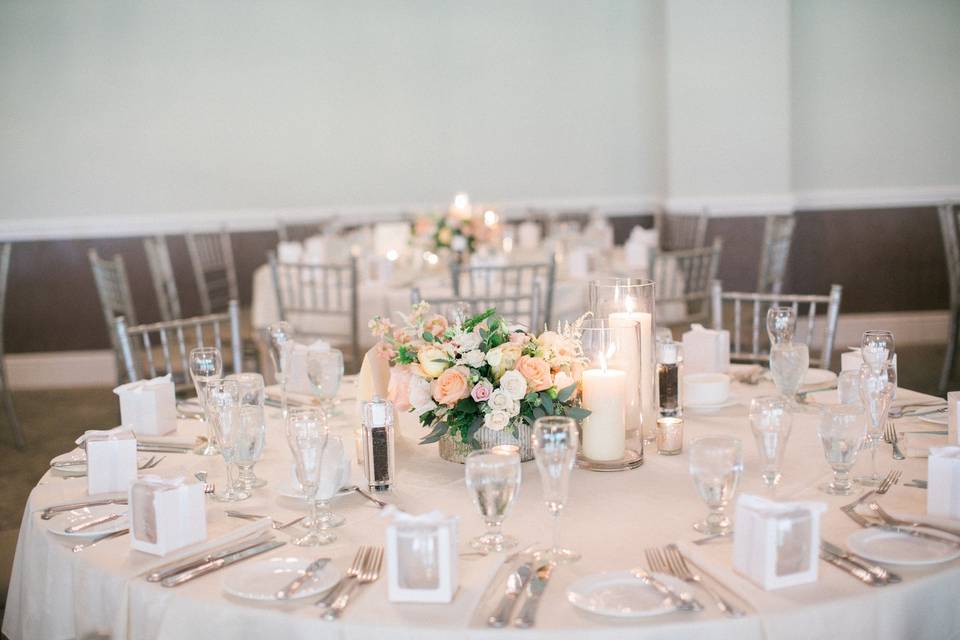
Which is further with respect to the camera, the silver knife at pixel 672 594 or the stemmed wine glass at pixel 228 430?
the stemmed wine glass at pixel 228 430

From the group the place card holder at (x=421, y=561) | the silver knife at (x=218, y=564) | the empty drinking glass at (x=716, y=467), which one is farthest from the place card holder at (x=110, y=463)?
the empty drinking glass at (x=716, y=467)

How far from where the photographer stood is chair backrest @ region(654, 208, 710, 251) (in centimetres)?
616

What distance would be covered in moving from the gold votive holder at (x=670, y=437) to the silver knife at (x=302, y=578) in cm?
83

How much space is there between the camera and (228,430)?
73.6 inches

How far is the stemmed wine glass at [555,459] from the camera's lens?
1528mm

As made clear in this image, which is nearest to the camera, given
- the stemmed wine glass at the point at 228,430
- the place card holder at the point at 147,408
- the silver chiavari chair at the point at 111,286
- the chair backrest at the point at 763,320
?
the stemmed wine glass at the point at 228,430

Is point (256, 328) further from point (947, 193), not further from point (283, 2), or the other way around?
point (947, 193)

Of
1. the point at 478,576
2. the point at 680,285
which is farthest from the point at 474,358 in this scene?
the point at 680,285

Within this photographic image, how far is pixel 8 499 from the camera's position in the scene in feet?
13.9

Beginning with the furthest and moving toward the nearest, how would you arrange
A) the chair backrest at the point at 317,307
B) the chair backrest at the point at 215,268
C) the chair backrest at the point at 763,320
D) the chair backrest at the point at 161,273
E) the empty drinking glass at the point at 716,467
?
1. the chair backrest at the point at 215,268
2. the chair backrest at the point at 161,273
3. the chair backrest at the point at 317,307
4. the chair backrest at the point at 763,320
5. the empty drinking glass at the point at 716,467

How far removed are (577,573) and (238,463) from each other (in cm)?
74

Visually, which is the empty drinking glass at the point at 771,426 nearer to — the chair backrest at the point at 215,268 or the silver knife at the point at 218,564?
the silver knife at the point at 218,564

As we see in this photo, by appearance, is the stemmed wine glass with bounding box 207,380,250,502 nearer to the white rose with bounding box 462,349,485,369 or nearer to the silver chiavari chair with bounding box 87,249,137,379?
the white rose with bounding box 462,349,485,369

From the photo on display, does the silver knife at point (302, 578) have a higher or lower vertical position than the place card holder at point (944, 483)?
lower
